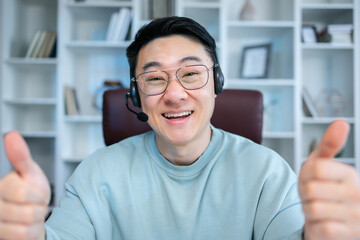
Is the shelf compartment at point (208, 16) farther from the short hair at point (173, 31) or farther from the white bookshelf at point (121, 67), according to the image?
the short hair at point (173, 31)

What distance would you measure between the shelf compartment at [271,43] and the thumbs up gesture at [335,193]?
2448 mm

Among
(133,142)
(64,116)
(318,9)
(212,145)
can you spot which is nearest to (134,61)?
(133,142)

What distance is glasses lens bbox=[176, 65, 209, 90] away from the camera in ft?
3.52

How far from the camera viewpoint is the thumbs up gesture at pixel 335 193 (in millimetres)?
518

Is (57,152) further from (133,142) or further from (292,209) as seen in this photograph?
(292,209)

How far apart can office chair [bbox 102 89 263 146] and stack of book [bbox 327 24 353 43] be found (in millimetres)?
1895

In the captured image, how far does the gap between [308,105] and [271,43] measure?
70 centimetres

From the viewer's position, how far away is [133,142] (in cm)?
120

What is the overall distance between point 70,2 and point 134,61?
1930 mm

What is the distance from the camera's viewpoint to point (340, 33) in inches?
111

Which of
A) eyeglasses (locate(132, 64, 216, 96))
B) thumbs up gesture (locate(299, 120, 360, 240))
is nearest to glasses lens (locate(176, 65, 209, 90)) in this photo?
eyeglasses (locate(132, 64, 216, 96))

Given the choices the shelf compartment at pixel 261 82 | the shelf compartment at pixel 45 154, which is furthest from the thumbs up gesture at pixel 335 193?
the shelf compartment at pixel 45 154

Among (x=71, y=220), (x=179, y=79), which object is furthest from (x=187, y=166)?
(x=71, y=220)

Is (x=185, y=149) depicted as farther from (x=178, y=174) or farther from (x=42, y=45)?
(x=42, y=45)
